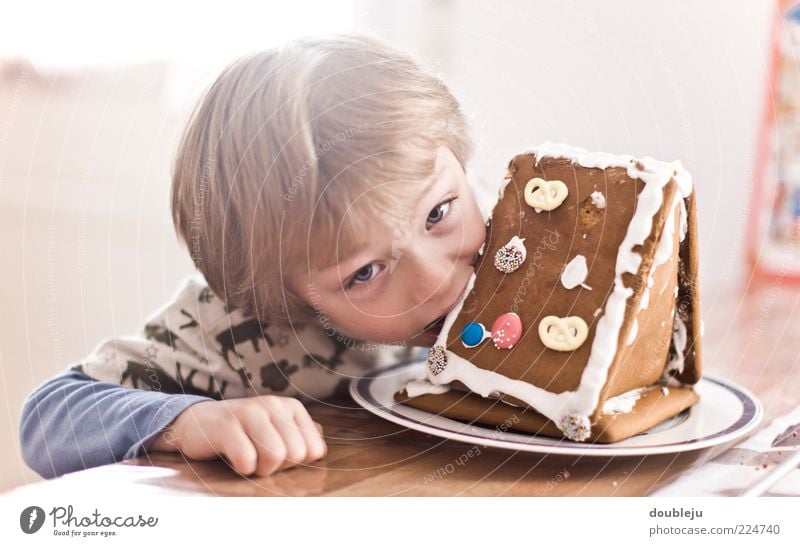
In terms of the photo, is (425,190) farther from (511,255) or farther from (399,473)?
(399,473)

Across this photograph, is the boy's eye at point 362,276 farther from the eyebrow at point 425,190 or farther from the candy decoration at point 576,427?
the candy decoration at point 576,427

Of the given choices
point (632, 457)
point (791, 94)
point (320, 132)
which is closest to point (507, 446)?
point (632, 457)

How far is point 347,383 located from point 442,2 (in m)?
0.28

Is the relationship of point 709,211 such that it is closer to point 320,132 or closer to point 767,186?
point 767,186

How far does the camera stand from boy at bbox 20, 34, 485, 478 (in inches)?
19.0

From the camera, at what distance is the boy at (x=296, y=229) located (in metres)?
0.48

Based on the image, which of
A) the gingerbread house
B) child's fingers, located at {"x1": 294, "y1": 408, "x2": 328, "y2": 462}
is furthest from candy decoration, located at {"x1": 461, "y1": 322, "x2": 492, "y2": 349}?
child's fingers, located at {"x1": 294, "y1": 408, "x2": 328, "y2": 462}

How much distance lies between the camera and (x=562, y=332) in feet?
1.51

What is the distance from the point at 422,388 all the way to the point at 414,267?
77 mm

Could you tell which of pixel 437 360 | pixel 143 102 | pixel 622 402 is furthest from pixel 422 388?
pixel 143 102

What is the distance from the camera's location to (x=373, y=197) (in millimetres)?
485

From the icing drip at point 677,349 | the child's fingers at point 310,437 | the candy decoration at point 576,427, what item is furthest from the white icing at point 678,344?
the child's fingers at point 310,437

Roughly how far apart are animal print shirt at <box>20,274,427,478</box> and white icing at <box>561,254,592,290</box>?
174 mm

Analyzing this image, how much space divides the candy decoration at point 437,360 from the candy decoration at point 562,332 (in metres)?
0.06
